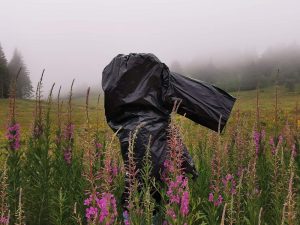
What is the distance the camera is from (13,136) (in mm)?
7762

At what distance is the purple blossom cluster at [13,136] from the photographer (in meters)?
7.64

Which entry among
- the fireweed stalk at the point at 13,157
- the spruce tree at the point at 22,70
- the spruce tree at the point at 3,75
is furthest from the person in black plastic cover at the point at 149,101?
the spruce tree at the point at 22,70

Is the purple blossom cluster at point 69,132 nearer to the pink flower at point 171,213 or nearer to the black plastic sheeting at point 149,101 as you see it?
the black plastic sheeting at point 149,101

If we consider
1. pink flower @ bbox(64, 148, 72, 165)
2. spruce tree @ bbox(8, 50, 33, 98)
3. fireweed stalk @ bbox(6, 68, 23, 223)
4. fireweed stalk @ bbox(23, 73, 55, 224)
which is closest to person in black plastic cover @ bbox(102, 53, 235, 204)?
fireweed stalk @ bbox(23, 73, 55, 224)

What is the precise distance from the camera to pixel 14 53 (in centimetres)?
12025

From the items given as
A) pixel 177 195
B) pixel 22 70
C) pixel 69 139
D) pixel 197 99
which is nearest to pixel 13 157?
pixel 69 139

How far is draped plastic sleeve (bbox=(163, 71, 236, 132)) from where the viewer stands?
21.6 ft

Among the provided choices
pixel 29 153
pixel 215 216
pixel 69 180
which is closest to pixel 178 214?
pixel 215 216

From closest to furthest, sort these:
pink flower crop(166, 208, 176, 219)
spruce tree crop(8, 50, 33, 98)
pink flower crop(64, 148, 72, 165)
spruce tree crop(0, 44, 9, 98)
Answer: pink flower crop(166, 208, 176, 219) → pink flower crop(64, 148, 72, 165) → spruce tree crop(0, 44, 9, 98) → spruce tree crop(8, 50, 33, 98)

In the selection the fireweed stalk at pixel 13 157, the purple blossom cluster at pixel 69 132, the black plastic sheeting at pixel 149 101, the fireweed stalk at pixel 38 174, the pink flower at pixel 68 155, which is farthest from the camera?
the purple blossom cluster at pixel 69 132

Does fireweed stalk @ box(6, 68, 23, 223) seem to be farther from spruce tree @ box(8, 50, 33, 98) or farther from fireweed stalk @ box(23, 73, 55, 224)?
spruce tree @ box(8, 50, 33, 98)

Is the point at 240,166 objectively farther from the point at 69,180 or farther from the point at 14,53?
the point at 14,53

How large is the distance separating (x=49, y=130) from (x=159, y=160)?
240 cm

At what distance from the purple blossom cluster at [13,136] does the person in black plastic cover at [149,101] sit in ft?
5.75
